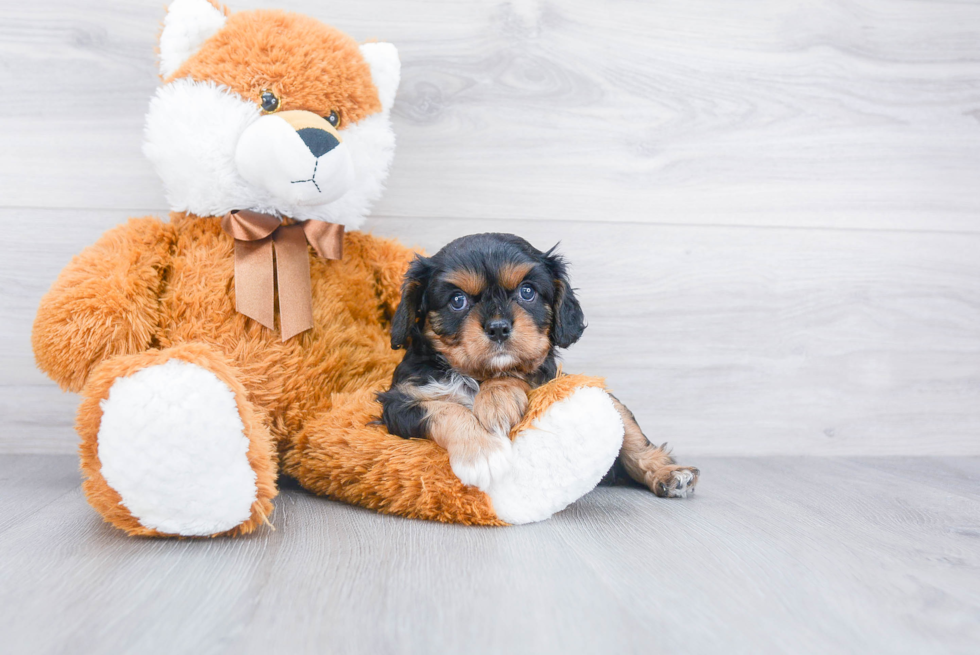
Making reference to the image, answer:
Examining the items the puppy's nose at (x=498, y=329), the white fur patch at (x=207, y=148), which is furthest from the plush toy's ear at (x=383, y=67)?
the puppy's nose at (x=498, y=329)

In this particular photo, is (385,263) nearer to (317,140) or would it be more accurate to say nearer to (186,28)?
(317,140)

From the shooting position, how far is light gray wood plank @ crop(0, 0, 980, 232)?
2.05 m

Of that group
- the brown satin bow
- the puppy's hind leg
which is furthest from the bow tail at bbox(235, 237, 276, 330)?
the puppy's hind leg

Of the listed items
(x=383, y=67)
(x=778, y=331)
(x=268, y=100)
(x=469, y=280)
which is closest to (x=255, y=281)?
A: (x=268, y=100)

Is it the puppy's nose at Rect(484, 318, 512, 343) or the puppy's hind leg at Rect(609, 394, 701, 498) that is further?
the puppy's hind leg at Rect(609, 394, 701, 498)

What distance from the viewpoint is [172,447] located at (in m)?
1.22

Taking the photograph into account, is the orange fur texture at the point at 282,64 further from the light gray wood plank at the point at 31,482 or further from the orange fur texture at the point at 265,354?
the light gray wood plank at the point at 31,482

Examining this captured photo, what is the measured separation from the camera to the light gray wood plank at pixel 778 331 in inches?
89.4

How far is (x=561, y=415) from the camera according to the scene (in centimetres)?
145

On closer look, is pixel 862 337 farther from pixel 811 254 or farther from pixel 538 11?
pixel 538 11

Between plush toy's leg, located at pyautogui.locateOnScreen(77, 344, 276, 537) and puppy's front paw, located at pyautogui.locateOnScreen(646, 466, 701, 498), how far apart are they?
3.33 ft

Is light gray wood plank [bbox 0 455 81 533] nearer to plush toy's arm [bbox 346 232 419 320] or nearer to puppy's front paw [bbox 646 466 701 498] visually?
plush toy's arm [bbox 346 232 419 320]

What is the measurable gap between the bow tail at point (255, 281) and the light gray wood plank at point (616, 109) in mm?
589

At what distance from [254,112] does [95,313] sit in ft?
1.89
